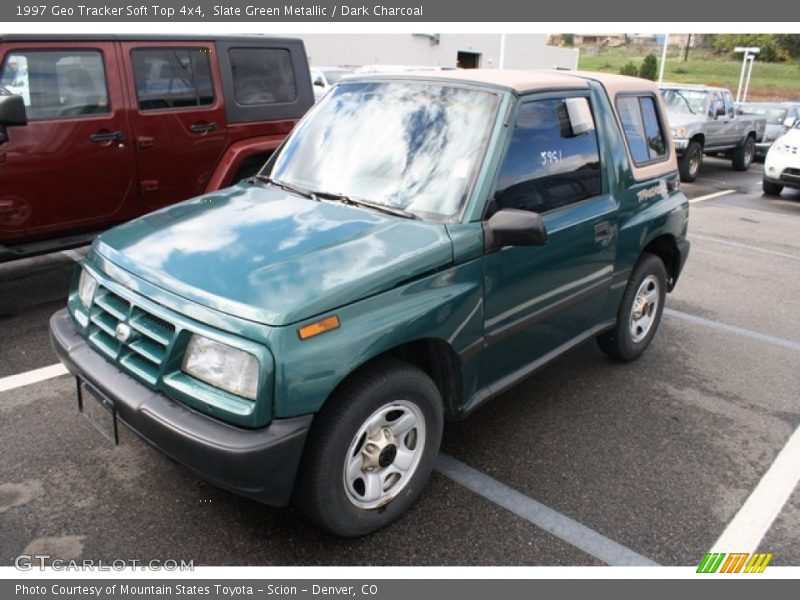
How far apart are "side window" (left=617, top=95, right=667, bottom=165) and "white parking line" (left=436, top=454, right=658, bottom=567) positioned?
7.45ft

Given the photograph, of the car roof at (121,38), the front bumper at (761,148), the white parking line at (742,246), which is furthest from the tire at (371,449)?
the front bumper at (761,148)

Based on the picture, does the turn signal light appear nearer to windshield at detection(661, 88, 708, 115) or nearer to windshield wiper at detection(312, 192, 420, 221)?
windshield wiper at detection(312, 192, 420, 221)

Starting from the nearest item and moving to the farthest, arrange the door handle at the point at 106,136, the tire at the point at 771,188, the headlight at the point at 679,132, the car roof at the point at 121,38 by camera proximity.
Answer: the car roof at the point at 121,38 → the door handle at the point at 106,136 → the tire at the point at 771,188 → the headlight at the point at 679,132

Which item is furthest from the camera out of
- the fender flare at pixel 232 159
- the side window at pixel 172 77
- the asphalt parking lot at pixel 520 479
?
the fender flare at pixel 232 159

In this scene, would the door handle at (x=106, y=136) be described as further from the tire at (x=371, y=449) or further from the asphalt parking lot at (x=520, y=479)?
the tire at (x=371, y=449)

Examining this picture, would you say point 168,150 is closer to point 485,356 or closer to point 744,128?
point 485,356

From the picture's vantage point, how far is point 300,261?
2.69 metres

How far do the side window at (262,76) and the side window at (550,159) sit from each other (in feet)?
11.9

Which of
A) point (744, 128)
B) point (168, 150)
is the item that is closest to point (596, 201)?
point (168, 150)

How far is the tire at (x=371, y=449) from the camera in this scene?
2541 mm

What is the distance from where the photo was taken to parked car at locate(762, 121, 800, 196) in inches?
470

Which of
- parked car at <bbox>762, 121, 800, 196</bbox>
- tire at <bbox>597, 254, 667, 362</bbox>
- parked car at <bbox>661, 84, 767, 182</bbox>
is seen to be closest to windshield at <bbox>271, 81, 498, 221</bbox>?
tire at <bbox>597, 254, 667, 362</bbox>

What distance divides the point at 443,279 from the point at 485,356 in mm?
538

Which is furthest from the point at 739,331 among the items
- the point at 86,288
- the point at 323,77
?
the point at 323,77
